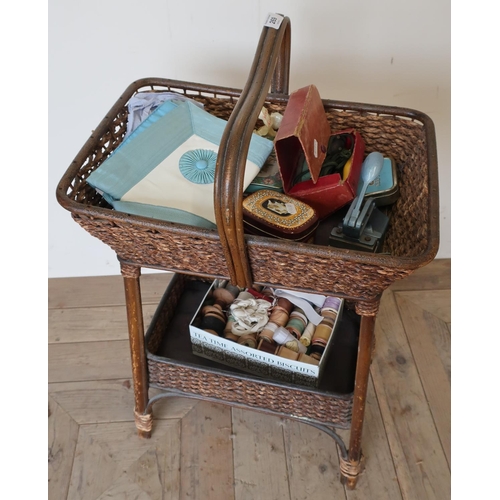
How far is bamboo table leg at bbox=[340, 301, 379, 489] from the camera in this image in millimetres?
1062

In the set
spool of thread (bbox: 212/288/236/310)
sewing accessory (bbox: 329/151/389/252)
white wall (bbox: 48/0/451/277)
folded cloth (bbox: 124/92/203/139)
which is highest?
white wall (bbox: 48/0/451/277)

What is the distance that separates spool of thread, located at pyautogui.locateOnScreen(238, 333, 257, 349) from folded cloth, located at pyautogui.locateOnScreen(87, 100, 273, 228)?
0.37m

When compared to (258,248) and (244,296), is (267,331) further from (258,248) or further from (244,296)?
(258,248)

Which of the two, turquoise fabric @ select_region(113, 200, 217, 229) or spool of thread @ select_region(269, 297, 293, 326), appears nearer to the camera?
turquoise fabric @ select_region(113, 200, 217, 229)

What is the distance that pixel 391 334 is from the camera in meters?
1.63

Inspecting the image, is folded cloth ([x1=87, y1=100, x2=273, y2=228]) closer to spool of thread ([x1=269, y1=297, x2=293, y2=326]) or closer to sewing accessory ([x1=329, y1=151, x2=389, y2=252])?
sewing accessory ([x1=329, y1=151, x2=389, y2=252])

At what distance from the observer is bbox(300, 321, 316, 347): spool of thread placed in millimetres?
1298

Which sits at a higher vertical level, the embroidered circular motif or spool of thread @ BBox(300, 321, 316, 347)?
the embroidered circular motif

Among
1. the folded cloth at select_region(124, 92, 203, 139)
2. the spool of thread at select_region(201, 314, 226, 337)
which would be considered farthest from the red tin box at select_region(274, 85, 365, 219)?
the spool of thread at select_region(201, 314, 226, 337)

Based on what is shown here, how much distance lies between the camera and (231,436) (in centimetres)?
141

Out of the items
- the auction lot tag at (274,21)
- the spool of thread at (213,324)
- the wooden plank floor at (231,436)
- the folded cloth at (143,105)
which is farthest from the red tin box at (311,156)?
the wooden plank floor at (231,436)

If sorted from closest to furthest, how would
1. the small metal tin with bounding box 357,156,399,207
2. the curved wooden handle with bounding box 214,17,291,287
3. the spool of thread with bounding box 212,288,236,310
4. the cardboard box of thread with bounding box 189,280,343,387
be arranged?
1. the curved wooden handle with bounding box 214,17,291,287
2. the small metal tin with bounding box 357,156,399,207
3. the cardboard box of thread with bounding box 189,280,343,387
4. the spool of thread with bounding box 212,288,236,310

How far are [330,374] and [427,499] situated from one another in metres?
0.34

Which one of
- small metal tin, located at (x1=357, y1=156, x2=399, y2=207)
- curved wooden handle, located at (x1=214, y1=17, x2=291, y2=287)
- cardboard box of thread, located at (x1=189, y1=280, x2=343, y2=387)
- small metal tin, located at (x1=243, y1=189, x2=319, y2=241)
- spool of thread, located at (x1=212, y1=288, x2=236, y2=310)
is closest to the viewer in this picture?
curved wooden handle, located at (x1=214, y1=17, x2=291, y2=287)
